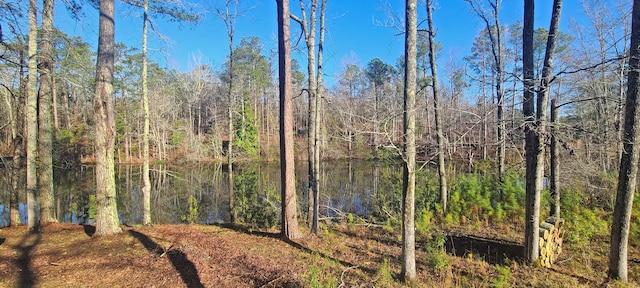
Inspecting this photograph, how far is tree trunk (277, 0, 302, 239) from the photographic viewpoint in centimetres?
580

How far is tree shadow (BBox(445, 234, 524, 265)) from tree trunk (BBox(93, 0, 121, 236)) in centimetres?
654

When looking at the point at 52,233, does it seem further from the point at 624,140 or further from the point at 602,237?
the point at 602,237

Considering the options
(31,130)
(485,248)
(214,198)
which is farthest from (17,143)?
(485,248)

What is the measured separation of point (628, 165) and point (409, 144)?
10.5ft

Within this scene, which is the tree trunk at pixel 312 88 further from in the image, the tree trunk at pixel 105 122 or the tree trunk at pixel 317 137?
the tree trunk at pixel 105 122

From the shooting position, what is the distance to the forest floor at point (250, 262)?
3824mm

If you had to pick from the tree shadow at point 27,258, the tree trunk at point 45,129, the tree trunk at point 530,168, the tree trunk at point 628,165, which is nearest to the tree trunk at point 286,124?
the tree shadow at point 27,258

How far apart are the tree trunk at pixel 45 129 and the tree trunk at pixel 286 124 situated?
15.8ft

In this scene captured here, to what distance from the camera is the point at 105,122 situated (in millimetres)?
5438

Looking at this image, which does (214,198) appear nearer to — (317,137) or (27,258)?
(317,137)

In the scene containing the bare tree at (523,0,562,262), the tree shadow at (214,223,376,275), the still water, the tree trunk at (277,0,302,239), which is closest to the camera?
the tree shadow at (214,223,376,275)

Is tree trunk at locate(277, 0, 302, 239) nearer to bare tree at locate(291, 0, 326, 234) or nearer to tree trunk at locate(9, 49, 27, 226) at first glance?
bare tree at locate(291, 0, 326, 234)

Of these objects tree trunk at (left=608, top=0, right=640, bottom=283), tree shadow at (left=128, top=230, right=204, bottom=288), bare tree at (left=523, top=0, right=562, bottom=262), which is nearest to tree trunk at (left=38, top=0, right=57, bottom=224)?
tree shadow at (left=128, top=230, right=204, bottom=288)

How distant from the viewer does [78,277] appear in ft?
12.4
